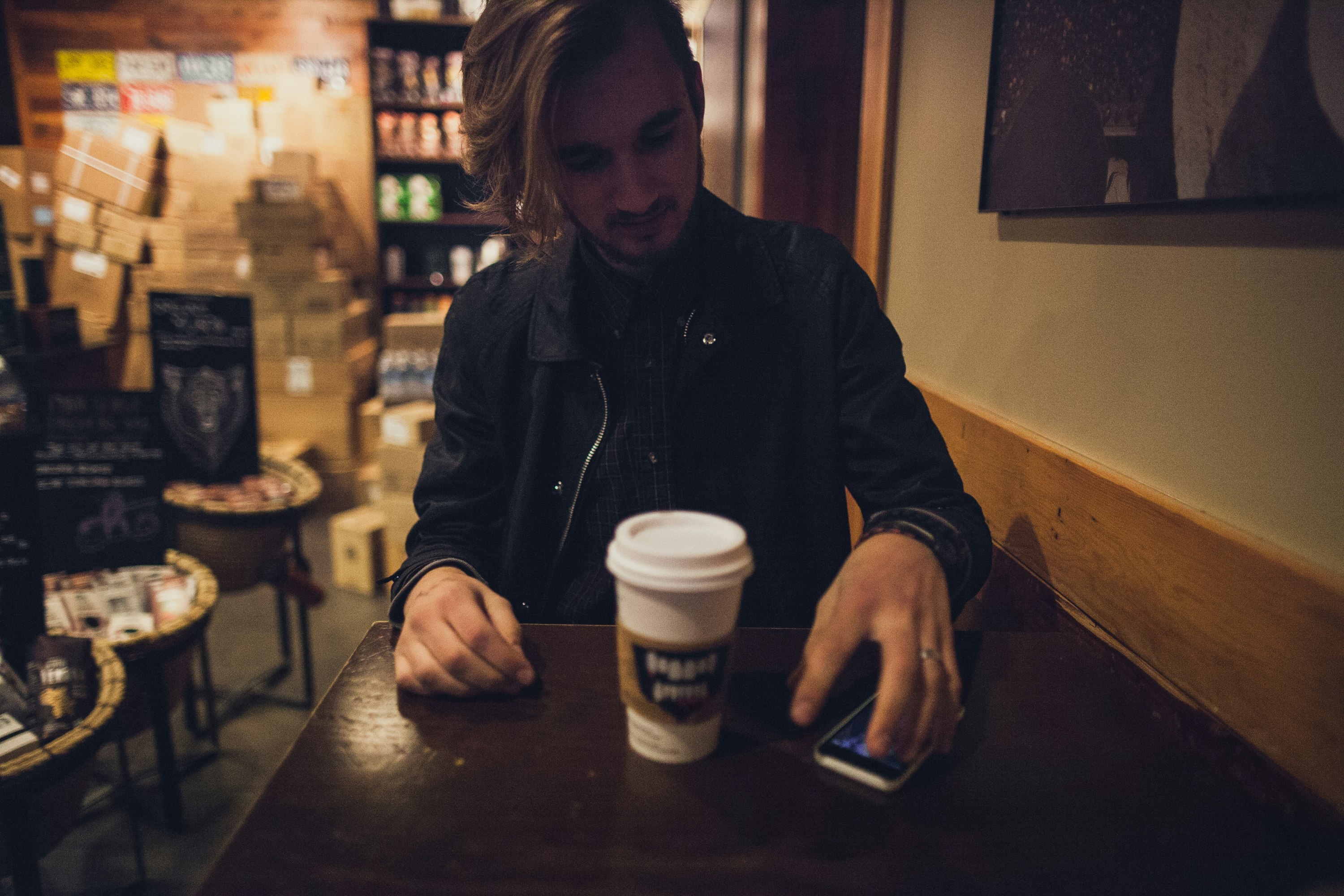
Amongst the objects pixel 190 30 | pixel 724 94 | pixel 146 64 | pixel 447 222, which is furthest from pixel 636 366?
pixel 146 64

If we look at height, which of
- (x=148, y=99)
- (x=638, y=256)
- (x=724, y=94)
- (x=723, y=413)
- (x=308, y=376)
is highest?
(x=148, y=99)

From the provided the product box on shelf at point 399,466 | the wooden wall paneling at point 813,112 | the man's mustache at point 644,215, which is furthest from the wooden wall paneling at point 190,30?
the man's mustache at point 644,215

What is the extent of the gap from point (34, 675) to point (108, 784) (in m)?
1.06

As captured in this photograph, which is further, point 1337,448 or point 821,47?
point 821,47

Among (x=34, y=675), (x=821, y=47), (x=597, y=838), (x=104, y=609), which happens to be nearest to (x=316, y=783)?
(x=597, y=838)

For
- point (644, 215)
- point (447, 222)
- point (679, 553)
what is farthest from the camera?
point (447, 222)

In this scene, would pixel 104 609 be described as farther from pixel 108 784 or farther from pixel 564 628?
pixel 564 628

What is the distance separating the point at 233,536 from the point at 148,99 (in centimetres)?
480

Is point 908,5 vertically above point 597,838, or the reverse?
point 908,5

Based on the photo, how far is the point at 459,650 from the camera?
755mm

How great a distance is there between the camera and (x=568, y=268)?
1230mm

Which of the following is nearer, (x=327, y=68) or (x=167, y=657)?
(x=167, y=657)

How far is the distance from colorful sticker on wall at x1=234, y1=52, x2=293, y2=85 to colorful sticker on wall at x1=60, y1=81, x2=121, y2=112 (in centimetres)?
95

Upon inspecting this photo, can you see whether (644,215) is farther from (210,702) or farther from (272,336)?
(272,336)
